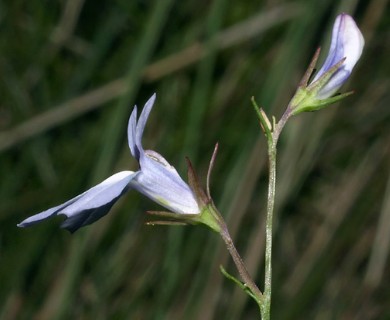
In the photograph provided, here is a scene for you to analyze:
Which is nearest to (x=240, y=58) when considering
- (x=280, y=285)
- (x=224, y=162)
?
(x=224, y=162)

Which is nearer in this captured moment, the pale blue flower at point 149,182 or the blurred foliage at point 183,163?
the pale blue flower at point 149,182

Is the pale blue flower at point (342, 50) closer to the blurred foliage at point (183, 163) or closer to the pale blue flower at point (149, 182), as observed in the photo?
the pale blue flower at point (149, 182)

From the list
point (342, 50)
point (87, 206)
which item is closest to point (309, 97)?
point (342, 50)

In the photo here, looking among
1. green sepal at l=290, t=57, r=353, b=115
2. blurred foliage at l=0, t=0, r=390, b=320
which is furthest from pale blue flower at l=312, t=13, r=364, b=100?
blurred foliage at l=0, t=0, r=390, b=320

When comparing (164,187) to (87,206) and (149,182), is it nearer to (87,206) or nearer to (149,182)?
(149,182)

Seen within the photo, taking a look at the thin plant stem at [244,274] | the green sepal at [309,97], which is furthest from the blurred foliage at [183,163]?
the thin plant stem at [244,274]

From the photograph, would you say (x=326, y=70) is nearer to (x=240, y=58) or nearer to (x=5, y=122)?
(x=240, y=58)

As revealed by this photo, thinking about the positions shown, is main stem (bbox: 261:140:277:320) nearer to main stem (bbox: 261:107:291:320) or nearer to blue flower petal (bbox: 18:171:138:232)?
main stem (bbox: 261:107:291:320)

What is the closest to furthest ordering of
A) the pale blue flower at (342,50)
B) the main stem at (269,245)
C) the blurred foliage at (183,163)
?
the main stem at (269,245) < the pale blue flower at (342,50) < the blurred foliage at (183,163)
